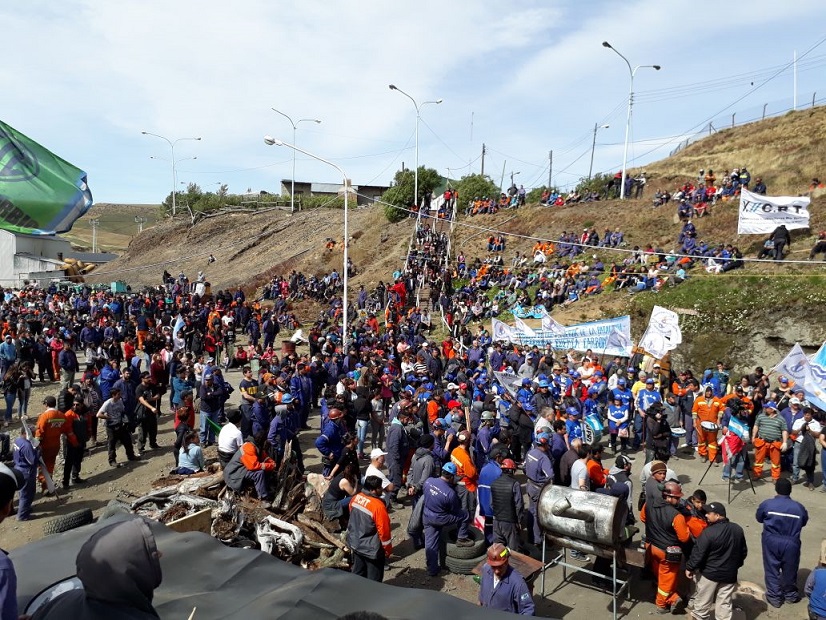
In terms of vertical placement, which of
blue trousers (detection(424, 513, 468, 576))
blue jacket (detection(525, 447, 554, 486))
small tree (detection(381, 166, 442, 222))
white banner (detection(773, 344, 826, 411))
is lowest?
blue trousers (detection(424, 513, 468, 576))

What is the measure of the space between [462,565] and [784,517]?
13.3 ft

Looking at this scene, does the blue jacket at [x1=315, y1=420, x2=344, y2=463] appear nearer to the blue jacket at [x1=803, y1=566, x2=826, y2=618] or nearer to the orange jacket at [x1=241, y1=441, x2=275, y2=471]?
the orange jacket at [x1=241, y1=441, x2=275, y2=471]

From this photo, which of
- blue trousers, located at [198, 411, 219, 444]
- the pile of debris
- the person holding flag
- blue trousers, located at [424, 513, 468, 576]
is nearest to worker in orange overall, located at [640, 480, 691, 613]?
blue trousers, located at [424, 513, 468, 576]

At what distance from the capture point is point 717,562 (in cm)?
669

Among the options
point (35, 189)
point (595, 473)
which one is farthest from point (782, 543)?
point (35, 189)

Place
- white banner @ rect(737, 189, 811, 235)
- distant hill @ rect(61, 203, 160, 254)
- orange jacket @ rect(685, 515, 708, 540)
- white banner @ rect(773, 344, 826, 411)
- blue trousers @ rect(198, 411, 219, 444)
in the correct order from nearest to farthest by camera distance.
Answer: orange jacket @ rect(685, 515, 708, 540) → white banner @ rect(773, 344, 826, 411) → blue trousers @ rect(198, 411, 219, 444) → white banner @ rect(737, 189, 811, 235) → distant hill @ rect(61, 203, 160, 254)

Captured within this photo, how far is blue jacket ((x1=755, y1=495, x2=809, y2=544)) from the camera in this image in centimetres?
736

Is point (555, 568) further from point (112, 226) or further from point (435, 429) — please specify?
point (112, 226)

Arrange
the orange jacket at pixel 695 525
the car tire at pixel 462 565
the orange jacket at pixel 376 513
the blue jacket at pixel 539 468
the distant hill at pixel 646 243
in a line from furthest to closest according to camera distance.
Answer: the distant hill at pixel 646 243 → the blue jacket at pixel 539 468 → the car tire at pixel 462 565 → the orange jacket at pixel 695 525 → the orange jacket at pixel 376 513

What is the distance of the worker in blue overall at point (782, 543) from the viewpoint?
24.1 feet

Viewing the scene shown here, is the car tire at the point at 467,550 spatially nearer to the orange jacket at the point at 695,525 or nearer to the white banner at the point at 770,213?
the orange jacket at the point at 695,525

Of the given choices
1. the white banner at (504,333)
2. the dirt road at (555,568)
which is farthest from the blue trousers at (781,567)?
the white banner at (504,333)

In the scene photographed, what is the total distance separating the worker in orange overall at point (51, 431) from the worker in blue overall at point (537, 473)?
812cm

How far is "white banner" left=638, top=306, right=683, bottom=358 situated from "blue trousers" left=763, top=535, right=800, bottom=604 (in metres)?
9.08
